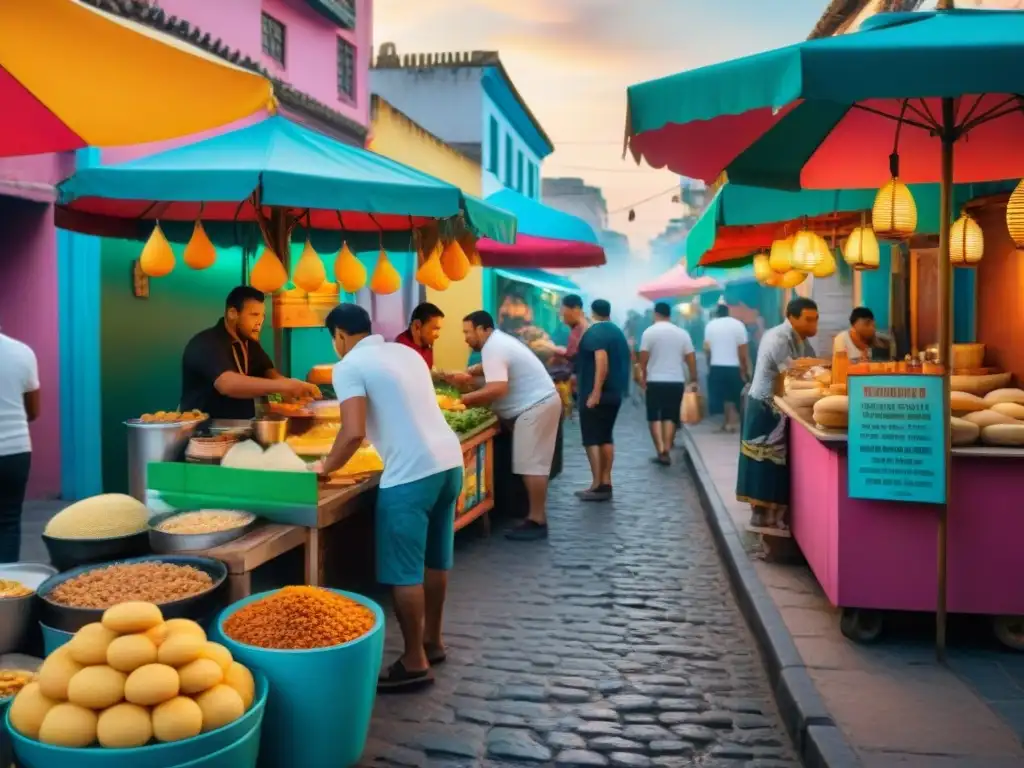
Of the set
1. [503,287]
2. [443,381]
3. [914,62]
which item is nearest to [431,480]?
[914,62]

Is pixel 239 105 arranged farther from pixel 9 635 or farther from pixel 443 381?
pixel 443 381

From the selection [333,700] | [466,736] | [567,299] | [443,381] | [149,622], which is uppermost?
[567,299]

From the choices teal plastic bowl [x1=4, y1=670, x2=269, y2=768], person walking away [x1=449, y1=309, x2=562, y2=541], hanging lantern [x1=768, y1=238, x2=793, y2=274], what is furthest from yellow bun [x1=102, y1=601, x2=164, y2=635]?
hanging lantern [x1=768, y1=238, x2=793, y2=274]

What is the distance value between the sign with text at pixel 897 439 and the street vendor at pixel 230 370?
11.3 ft

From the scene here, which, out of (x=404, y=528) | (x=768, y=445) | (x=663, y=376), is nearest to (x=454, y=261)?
(x=768, y=445)

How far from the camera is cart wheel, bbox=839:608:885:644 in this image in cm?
533

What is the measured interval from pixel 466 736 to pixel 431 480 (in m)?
1.26

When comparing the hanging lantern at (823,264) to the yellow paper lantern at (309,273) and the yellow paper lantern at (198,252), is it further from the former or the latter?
the yellow paper lantern at (198,252)

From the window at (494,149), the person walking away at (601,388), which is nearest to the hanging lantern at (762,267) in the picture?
the person walking away at (601,388)

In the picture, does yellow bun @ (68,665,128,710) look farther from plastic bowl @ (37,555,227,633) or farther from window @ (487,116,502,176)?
window @ (487,116,502,176)

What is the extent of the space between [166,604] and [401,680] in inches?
61.8

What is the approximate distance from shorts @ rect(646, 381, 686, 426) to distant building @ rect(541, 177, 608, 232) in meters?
53.0

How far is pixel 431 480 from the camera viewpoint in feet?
15.8

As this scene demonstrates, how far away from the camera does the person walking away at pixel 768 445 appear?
23.9ft
